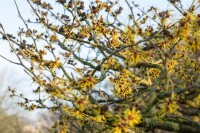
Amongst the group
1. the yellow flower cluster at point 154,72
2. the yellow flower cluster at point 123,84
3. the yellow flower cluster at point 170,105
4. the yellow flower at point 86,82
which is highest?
the yellow flower cluster at point 154,72

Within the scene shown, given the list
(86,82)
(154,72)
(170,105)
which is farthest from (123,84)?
(170,105)

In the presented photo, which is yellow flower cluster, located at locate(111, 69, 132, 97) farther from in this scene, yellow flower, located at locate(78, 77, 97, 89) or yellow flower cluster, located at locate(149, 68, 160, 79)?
yellow flower, located at locate(78, 77, 97, 89)

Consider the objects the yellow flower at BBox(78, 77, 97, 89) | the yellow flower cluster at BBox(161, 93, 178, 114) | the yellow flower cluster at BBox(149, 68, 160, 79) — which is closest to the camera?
the yellow flower cluster at BBox(161, 93, 178, 114)

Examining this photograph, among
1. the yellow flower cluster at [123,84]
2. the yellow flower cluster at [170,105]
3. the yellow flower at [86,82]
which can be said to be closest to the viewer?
the yellow flower cluster at [170,105]

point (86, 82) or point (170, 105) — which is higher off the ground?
point (86, 82)

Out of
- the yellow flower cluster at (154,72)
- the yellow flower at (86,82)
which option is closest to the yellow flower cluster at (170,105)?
the yellow flower at (86,82)

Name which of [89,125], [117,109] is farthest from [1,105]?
[117,109]

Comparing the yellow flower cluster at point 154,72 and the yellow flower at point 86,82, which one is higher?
the yellow flower cluster at point 154,72

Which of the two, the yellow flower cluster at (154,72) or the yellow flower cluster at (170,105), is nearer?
the yellow flower cluster at (170,105)

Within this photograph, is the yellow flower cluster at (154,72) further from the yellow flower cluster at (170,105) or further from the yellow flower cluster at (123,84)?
the yellow flower cluster at (170,105)

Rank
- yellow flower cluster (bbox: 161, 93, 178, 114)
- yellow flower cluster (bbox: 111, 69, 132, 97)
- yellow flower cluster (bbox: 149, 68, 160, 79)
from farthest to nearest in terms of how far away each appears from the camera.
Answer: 1. yellow flower cluster (bbox: 149, 68, 160, 79)
2. yellow flower cluster (bbox: 111, 69, 132, 97)
3. yellow flower cluster (bbox: 161, 93, 178, 114)

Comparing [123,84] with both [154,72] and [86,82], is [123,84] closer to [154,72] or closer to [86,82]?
[154,72]

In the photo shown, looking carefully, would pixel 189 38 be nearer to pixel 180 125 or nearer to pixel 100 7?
pixel 180 125

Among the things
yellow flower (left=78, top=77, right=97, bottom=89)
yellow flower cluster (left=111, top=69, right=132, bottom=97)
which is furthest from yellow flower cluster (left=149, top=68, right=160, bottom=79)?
yellow flower (left=78, top=77, right=97, bottom=89)
